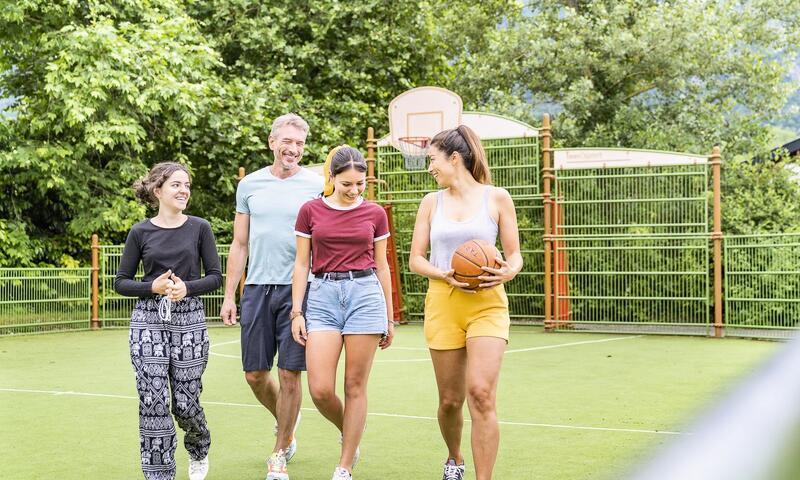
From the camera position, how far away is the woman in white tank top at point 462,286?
4.72m

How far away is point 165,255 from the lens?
524cm

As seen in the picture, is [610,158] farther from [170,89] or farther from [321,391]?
[321,391]

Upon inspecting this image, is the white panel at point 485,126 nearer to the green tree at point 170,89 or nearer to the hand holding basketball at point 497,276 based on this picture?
the green tree at point 170,89

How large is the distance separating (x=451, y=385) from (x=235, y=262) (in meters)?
1.67

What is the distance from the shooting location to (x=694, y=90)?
2430 centimetres

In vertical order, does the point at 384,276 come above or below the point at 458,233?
below

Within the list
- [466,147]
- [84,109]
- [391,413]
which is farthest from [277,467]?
[84,109]

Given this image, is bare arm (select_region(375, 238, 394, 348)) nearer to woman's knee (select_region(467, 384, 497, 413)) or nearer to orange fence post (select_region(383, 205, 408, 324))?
woman's knee (select_region(467, 384, 497, 413))

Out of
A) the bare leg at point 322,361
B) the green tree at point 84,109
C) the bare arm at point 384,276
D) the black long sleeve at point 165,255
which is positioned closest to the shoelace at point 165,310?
the black long sleeve at point 165,255

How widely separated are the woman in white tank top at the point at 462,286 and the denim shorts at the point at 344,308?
1.20 ft

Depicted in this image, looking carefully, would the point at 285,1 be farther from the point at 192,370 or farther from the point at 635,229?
the point at 192,370

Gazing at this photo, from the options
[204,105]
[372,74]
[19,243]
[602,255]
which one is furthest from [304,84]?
[602,255]

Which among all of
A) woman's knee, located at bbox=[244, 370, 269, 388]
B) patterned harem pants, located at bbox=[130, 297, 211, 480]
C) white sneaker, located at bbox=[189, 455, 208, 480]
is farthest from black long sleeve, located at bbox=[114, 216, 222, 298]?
white sneaker, located at bbox=[189, 455, 208, 480]

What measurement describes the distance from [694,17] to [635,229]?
23.6 feet
